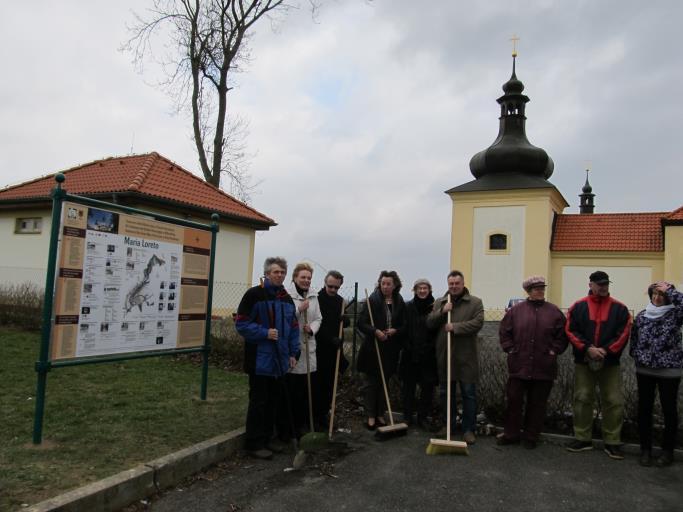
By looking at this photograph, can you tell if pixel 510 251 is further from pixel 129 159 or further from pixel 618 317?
pixel 618 317

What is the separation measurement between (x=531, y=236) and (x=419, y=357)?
25887 mm

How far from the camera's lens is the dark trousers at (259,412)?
203 inches

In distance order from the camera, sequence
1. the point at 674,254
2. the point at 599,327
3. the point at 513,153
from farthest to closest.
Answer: the point at 513,153, the point at 674,254, the point at 599,327

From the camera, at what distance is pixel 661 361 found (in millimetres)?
5098

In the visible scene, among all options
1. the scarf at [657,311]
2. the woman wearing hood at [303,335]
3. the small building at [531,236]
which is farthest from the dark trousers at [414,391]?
the small building at [531,236]

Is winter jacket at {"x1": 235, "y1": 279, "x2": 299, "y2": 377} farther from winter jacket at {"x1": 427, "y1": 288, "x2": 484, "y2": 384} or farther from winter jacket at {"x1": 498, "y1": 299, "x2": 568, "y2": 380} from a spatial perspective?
winter jacket at {"x1": 498, "y1": 299, "x2": 568, "y2": 380}

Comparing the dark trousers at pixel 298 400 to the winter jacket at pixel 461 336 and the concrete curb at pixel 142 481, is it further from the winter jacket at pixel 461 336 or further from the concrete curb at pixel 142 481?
the winter jacket at pixel 461 336

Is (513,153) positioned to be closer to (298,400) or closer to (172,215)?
(172,215)

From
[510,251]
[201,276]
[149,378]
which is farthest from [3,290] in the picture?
[510,251]

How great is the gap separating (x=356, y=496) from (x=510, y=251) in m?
27.9

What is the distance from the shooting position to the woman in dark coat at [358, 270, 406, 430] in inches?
246

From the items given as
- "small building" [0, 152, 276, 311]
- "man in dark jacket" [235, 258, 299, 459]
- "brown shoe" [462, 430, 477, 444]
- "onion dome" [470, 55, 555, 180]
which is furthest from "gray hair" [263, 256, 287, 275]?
"onion dome" [470, 55, 555, 180]

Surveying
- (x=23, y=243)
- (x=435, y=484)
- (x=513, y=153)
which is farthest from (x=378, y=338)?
(x=513, y=153)

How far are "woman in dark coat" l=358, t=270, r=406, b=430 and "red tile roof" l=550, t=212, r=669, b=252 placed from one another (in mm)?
26097
